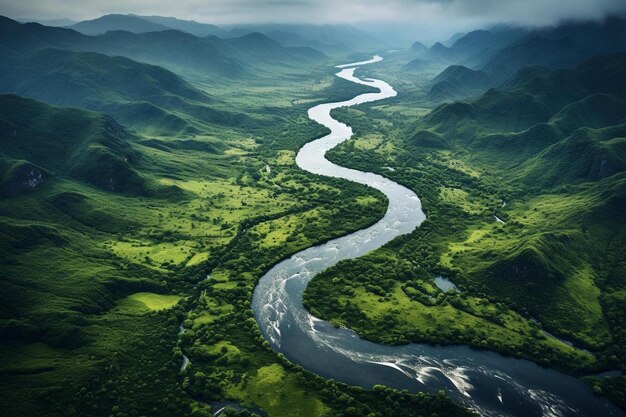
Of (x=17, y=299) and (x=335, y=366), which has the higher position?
(x=17, y=299)

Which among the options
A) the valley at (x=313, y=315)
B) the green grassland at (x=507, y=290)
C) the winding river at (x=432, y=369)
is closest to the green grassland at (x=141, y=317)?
the valley at (x=313, y=315)

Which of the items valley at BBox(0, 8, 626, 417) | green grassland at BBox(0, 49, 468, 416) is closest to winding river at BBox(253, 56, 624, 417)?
valley at BBox(0, 8, 626, 417)

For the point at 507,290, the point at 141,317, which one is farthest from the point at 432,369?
the point at 141,317

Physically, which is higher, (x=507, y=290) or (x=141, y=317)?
(x=507, y=290)

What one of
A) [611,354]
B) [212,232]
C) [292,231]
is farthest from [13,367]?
[611,354]

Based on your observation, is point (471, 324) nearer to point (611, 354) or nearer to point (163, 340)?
point (611, 354)

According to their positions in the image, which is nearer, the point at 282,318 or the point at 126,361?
the point at 126,361

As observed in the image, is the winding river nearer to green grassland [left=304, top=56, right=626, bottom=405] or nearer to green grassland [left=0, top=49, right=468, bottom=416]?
green grassland [left=304, top=56, right=626, bottom=405]

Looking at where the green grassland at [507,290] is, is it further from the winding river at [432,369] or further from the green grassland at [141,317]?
the green grassland at [141,317]

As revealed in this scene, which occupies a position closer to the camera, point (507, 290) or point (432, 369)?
point (432, 369)

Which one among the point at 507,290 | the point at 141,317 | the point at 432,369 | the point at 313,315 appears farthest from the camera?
the point at 507,290

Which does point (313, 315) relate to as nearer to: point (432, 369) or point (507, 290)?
point (432, 369)
